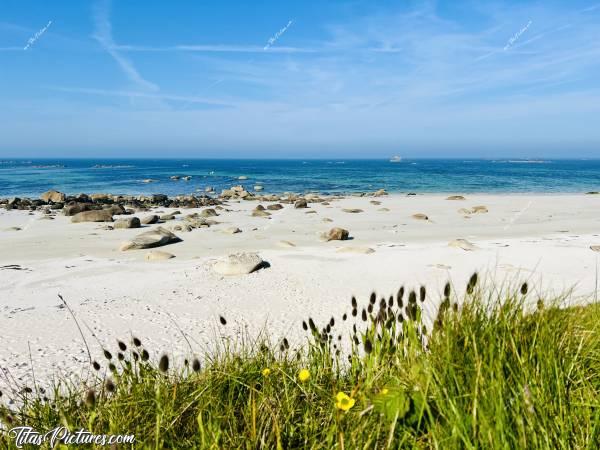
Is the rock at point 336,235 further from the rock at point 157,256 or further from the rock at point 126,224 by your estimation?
the rock at point 126,224

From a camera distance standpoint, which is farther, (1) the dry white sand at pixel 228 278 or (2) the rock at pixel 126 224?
(2) the rock at pixel 126 224

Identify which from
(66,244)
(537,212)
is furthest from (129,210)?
(537,212)

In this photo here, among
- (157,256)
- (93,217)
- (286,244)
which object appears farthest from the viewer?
(93,217)

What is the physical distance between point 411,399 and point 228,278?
889 cm

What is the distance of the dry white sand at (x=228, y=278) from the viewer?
24.1ft

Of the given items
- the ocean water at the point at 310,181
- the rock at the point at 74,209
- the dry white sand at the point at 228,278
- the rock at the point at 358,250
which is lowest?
the dry white sand at the point at 228,278

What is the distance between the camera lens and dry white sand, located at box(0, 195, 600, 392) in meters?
7.33

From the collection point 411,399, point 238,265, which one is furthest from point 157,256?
point 411,399

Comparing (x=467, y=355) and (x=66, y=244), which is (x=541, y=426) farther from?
(x=66, y=244)

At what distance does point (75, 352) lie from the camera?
21.4 feet

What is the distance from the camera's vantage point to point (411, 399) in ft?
7.86

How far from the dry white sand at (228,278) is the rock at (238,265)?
0.31m

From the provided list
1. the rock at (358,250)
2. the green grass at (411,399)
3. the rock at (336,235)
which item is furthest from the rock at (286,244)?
the green grass at (411,399)

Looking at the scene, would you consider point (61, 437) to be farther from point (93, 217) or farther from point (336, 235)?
point (93, 217)
